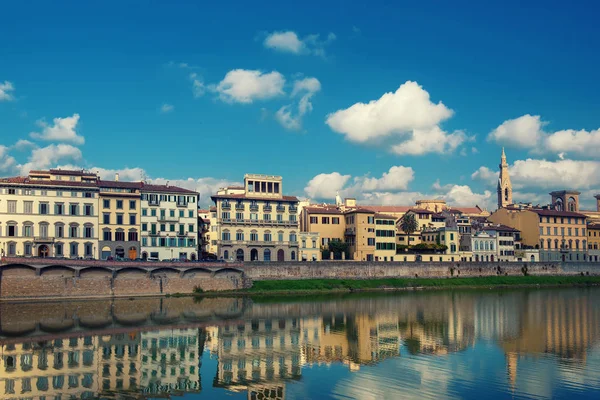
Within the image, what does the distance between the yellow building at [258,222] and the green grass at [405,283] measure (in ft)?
31.8

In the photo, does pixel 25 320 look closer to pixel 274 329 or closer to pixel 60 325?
pixel 60 325

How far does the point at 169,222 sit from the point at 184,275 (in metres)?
11.3

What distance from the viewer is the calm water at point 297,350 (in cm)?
2925

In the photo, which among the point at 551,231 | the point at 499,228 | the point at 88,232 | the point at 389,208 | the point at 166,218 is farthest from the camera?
the point at 389,208

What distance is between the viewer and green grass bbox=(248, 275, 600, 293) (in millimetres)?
75812

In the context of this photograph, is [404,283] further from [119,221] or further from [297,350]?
[297,350]

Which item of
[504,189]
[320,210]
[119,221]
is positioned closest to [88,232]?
[119,221]

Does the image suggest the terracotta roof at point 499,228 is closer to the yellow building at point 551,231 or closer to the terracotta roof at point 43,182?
the yellow building at point 551,231

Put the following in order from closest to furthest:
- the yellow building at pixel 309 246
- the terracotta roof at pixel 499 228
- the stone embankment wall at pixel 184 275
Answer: the stone embankment wall at pixel 184 275 → the yellow building at pixel 309 246 → the terracotta roof at pixel 499 228

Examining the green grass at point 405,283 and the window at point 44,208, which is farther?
the green grass at point 405,283

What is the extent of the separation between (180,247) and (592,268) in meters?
68.7

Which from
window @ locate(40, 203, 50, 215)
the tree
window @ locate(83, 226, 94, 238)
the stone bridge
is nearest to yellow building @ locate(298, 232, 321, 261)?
the stone bridge

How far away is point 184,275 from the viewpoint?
235 ft

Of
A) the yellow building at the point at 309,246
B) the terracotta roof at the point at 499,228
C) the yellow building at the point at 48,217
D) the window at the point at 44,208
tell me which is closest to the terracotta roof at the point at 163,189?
the yellow building at the point at 48,217
